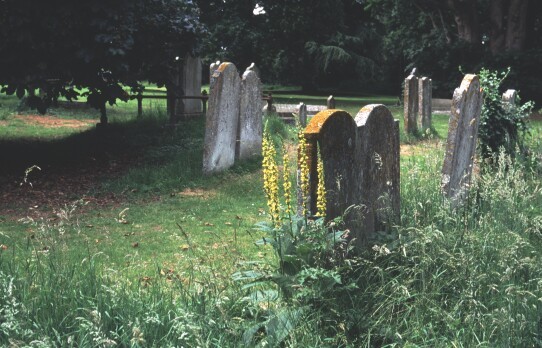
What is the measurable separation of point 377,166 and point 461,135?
91.3 inches

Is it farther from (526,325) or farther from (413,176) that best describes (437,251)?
(413,176)

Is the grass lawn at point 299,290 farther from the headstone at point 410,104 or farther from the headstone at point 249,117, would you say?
the headstone at point 410,104

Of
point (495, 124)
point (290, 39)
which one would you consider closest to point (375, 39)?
point (290, 39)

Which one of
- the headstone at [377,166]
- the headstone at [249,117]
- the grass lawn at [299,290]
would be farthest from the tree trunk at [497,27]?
the headstone at [377,166]

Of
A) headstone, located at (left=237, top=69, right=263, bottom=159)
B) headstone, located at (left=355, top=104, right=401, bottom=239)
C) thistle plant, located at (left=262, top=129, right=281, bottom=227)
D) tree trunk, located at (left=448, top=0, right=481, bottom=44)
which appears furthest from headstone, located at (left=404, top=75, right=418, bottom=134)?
thistle plant, located at (left=262, top=129, right=281, bottom=227)

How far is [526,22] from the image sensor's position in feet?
90.3

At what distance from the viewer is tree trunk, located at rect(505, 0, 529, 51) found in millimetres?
26156

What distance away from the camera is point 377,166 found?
605cm

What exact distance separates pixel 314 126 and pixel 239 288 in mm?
1205

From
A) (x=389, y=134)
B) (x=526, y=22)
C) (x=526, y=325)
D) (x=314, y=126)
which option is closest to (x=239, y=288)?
(x=314, y=126)

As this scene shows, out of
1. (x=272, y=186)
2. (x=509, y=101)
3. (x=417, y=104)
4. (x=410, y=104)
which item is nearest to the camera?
(x=272, y=186)

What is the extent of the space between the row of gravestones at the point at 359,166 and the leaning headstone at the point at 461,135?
2.47 feet

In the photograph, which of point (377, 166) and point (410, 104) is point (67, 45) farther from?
point (410, 104)

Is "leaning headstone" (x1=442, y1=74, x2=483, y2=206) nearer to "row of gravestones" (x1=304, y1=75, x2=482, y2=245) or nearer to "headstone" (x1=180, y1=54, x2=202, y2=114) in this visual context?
"row of gravestones" (x1=304, y1=75, x2=482, y2=245)
